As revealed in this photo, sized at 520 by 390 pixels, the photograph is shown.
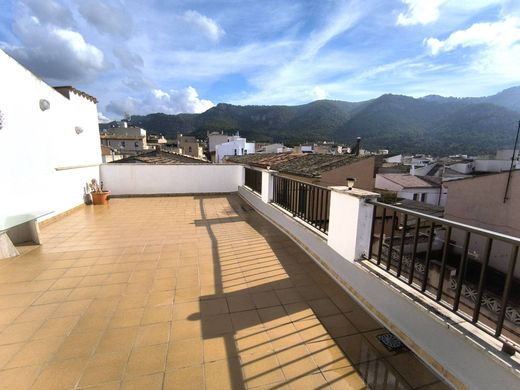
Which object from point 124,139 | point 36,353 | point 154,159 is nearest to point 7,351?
point 36,353

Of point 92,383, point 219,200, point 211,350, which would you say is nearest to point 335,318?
point 211,350

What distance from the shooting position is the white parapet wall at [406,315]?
137 cm

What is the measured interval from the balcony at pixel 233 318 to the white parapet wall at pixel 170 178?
178 inches

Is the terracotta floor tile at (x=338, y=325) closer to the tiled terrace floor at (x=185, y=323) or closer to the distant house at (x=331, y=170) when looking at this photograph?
Result: the tiled terrace floor at (x=185, y=323)

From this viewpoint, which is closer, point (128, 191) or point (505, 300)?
point (505, 300)

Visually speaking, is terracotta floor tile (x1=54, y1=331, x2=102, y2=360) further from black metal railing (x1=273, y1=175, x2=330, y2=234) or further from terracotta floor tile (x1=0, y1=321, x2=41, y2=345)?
black metal railing (x1=273, y1=175, x2=330, y2=234)

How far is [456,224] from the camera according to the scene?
161 cm

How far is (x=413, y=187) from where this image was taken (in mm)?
19469

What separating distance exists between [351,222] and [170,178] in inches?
299

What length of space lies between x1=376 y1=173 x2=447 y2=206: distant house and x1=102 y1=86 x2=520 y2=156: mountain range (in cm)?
2665

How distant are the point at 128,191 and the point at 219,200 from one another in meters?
3.24

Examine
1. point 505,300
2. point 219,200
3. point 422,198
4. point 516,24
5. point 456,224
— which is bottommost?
point 422,198

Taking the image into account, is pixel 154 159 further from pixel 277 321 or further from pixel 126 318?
pixel 277 321

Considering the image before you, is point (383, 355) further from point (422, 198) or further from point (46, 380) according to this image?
point (422, 198)
